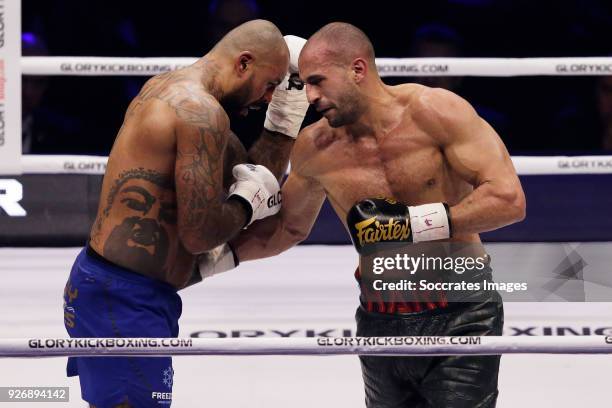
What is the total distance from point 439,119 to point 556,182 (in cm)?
212

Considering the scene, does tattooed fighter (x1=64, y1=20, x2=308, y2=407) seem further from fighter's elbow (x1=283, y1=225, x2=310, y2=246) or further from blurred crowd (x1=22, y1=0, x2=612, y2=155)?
blurred crowd (x1=22, y1=0, x2=612, y2=155)

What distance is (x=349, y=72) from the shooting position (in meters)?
3.24

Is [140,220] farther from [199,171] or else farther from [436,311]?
[436,311]

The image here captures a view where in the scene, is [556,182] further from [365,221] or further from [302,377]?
[365,221]

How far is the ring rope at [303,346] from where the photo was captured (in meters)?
2.80

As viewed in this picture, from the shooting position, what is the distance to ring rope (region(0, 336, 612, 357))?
9.18 ft

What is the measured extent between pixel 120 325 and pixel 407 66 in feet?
7.15

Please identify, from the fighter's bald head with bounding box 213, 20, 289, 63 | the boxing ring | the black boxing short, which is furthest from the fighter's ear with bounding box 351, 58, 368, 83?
the boxing ring

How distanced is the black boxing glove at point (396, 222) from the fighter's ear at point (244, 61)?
552mm

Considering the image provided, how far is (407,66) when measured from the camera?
484cm

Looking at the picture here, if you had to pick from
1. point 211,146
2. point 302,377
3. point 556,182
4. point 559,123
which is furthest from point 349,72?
point 559,123

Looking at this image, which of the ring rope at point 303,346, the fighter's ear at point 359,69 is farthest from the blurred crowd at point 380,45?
the ring rope at point 303,346

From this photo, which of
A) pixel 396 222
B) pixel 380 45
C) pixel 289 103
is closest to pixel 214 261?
pixel 289 103

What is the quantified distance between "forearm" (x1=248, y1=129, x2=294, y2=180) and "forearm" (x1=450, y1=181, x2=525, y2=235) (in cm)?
74
